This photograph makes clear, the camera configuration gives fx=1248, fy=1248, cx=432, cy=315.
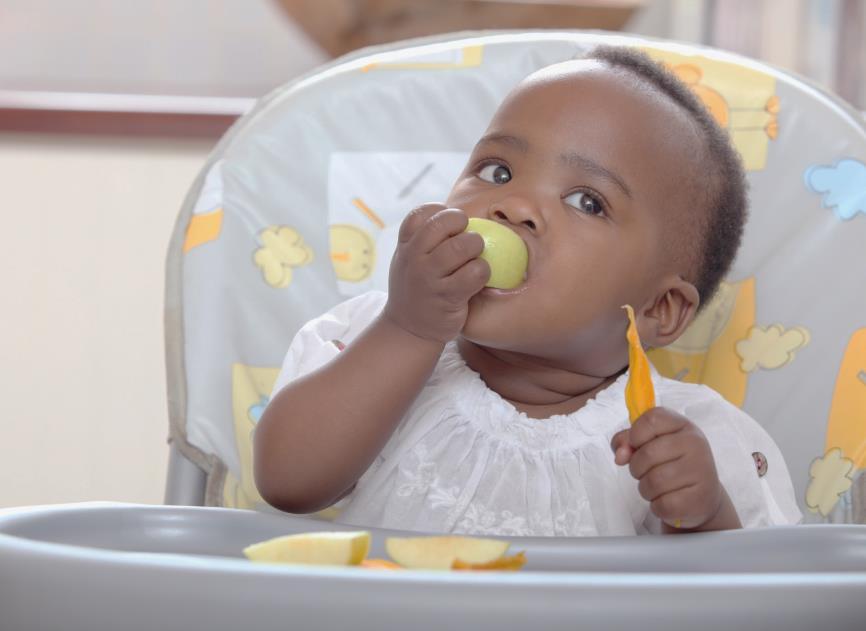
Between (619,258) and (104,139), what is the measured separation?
955 millimetres

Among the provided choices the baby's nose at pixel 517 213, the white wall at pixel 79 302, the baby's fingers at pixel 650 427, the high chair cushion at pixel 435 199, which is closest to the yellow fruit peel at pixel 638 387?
the baby's fingers at pixel 650 427

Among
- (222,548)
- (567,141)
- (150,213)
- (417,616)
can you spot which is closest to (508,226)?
(567,141)

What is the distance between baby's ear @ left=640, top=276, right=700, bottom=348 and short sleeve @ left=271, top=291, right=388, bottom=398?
0.59 feet

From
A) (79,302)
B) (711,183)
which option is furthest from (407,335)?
(79,302)

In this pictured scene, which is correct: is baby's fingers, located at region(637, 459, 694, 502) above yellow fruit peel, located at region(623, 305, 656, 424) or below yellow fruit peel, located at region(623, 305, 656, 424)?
below

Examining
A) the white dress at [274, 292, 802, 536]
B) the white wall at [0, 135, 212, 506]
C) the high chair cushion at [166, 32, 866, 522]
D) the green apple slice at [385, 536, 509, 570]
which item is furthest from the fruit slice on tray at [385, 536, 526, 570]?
the white wall at [0, 135, 212, 506]

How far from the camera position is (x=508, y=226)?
0.72m

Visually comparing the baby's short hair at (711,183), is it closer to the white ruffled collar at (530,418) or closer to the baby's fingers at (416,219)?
the white ruffled collar at (530,418)

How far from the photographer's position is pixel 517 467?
77 centimetres

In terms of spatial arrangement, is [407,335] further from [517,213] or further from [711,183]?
[711,183]

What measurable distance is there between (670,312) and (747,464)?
0.12 metres

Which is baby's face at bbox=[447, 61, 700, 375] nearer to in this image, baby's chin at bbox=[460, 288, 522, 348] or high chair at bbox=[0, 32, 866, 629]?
baby's chin at bbox=[460, 288, 522, 348]

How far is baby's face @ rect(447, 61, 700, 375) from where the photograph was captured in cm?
72

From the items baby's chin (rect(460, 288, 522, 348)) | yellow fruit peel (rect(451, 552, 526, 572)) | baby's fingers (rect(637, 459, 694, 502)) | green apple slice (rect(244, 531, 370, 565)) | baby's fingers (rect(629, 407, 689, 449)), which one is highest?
green apple slice (rect(244, 531, 370, 565))
